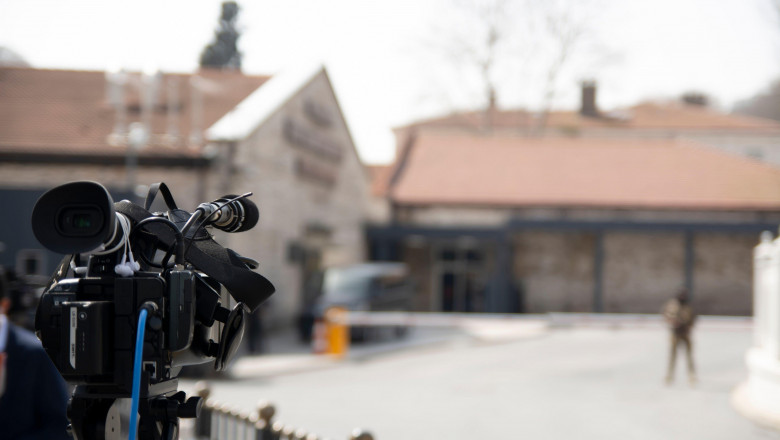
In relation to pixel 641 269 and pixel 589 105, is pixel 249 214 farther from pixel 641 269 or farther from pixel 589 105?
pixel 589 105

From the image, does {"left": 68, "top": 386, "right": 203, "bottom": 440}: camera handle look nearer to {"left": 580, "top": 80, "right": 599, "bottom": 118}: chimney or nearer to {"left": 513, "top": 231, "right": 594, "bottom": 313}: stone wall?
{"left": 513, "top": 231, "right": 594, "bottom": 313}: stone wall

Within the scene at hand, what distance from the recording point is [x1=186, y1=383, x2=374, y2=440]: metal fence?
16.0ft

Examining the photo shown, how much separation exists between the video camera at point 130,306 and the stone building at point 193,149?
14783mm

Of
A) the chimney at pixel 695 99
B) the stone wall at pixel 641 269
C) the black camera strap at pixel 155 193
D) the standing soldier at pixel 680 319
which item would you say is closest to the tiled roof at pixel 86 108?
the standing soldier at pixel 680 319

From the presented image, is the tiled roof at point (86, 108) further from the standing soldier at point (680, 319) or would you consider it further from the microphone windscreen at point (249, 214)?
the microphone windscreen at point (249, 214)

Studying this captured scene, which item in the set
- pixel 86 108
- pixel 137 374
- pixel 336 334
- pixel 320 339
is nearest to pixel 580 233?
pixel 320 339

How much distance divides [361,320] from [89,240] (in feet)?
62.6

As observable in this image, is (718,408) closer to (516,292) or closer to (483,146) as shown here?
(516,292)

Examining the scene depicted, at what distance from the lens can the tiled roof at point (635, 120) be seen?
51.7m

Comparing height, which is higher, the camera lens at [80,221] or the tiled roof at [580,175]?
the tiled roof at [580,175]

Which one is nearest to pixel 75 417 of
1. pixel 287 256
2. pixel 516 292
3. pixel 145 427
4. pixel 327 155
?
pixel 145 427

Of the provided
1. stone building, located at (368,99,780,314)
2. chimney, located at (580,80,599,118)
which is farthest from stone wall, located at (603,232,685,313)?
chimney, located at (580,80,599,118)

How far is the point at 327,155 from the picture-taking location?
92.4 ft

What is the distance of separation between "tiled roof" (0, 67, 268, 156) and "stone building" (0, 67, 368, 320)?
0.03 m
